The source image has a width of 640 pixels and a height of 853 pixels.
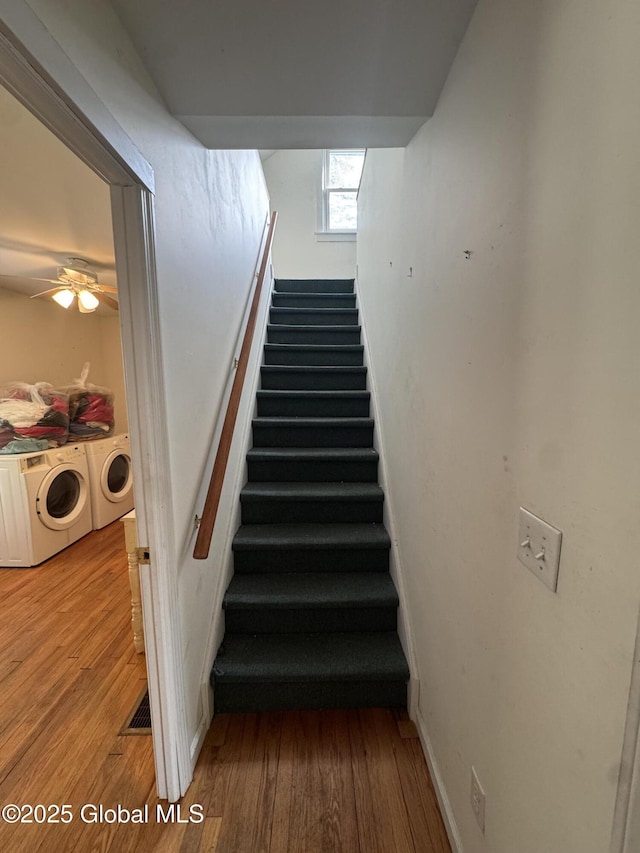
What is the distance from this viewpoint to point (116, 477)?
3.69m

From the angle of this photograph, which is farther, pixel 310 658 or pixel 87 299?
pixel 87 299

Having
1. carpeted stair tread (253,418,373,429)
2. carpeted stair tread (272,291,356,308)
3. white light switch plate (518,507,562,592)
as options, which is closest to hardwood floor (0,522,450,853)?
white light switch plate (518,507,562,592)

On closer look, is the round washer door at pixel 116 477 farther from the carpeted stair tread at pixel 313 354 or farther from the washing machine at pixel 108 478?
the carpeted stair tread at pixel 313 354

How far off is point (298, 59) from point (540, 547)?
144cm

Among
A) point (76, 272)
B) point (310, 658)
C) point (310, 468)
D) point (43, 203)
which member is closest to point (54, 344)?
point (76, 272)

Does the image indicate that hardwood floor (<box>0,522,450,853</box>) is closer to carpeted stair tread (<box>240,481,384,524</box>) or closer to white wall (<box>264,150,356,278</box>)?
carpeted stair tread (<box>240,481,384,524</box>)

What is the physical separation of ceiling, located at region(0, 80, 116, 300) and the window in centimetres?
272

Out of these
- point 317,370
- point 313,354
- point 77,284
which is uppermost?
point 77,284

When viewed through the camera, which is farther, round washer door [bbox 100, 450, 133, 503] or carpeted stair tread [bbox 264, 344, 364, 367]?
round washer door [bbox 100, 450, 133, 503]

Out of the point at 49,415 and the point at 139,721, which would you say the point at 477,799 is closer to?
the point at 139,721

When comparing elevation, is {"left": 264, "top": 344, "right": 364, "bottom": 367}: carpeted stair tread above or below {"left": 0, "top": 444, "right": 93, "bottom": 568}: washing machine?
above

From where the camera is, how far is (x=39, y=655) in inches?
74.5

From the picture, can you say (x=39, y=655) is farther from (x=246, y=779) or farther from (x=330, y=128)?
(x=330, y=128)

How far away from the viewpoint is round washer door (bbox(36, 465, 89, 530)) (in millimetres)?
2861
